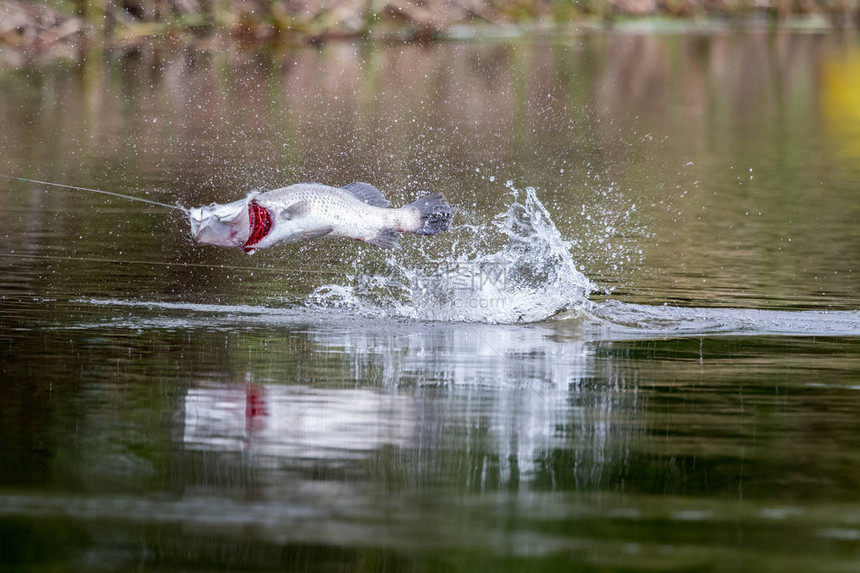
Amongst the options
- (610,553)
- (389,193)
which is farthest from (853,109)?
(610,553)

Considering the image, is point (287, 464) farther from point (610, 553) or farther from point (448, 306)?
point (448, 306)

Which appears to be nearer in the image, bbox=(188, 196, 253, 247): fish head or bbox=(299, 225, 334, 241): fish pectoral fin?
bbox=(188, 196, 253, 247): fish head

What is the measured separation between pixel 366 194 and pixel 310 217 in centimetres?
43

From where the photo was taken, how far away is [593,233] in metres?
13.8

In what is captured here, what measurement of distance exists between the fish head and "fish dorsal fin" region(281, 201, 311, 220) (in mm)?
188

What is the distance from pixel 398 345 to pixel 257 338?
747mm

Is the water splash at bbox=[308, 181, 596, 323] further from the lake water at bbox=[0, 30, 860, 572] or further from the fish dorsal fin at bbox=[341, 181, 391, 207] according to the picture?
the fish dorsal fin at bbox=[341, 181, 391, 207]

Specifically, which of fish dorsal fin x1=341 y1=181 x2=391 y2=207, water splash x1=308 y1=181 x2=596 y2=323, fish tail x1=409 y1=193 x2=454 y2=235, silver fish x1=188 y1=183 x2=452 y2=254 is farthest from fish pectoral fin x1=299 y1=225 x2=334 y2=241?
water splash x1=308 y1=181 x2=596 y2=323

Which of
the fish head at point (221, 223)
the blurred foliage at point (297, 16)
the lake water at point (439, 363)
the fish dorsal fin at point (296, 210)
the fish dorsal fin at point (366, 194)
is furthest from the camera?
the blurred foliage at point (297, 16)

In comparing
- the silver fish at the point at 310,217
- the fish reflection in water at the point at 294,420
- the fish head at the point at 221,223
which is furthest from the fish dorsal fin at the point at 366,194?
the fish reflection in water at the point at 294,420

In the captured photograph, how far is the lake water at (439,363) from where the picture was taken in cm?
554

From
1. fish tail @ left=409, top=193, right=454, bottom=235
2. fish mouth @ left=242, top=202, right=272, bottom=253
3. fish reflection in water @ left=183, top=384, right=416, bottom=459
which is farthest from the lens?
fish tail @ left=409, top=193, right=454, bottom=235

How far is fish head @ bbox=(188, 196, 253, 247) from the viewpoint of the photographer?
7992 mm

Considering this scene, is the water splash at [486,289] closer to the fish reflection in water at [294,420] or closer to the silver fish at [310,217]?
the silver fish at [310,217]
